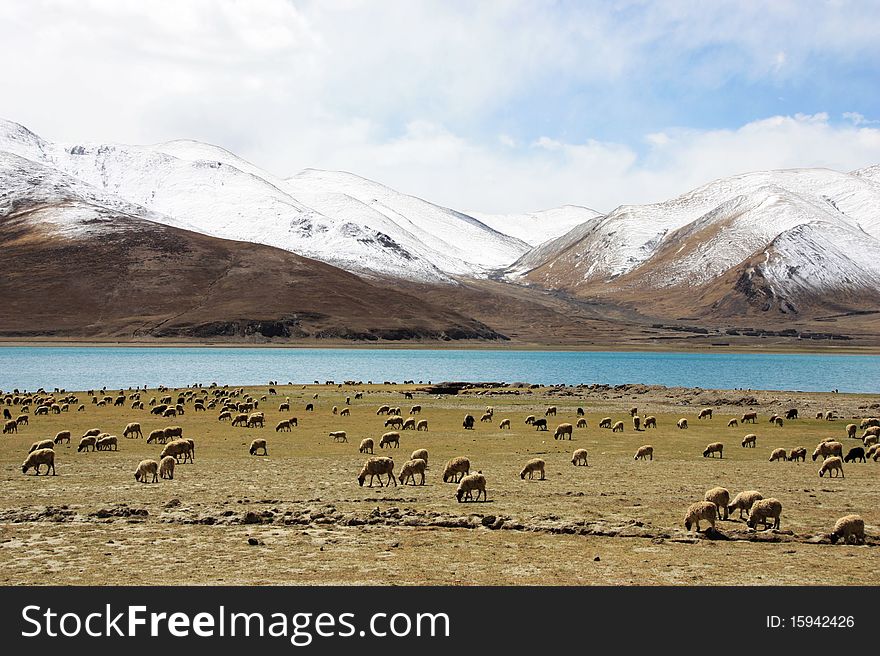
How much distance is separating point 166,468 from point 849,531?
21.1m

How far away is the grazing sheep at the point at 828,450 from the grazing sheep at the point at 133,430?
33646 mm

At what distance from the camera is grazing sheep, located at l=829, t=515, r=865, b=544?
60.6ft

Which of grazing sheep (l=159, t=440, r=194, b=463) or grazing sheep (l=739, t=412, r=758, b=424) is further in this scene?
grazing sheep (l=739, t=412, r=758, b=424)

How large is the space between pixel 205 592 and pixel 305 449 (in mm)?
26068

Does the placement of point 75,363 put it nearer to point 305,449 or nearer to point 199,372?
point 199,372

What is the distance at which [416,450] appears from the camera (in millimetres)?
35688

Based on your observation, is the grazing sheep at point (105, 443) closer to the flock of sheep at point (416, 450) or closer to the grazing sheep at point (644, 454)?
the flock of sheep at point (416, 450)

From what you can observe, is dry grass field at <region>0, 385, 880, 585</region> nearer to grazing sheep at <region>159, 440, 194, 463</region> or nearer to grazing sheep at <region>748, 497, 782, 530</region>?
grazing sheep at <region>748, 497, 782, 530</region>

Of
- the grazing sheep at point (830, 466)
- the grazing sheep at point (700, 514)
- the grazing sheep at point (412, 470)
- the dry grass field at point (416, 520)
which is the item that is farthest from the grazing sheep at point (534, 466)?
the grazing sheep at point (830, 466)

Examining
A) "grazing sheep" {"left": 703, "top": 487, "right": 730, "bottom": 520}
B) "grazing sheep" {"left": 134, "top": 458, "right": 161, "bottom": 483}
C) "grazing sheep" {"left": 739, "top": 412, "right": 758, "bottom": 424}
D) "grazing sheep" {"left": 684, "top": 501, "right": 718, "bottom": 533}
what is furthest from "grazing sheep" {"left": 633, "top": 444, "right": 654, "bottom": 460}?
"grazing sheep" {"left": 739, "top": 412, "right": 758, "bottom": 424}

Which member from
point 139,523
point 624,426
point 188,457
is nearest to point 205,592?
point 139,523

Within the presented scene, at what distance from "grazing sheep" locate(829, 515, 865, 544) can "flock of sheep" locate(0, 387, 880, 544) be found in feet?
0.07

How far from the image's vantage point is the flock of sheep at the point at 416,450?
20.3 meters

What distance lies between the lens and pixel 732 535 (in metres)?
19.3
